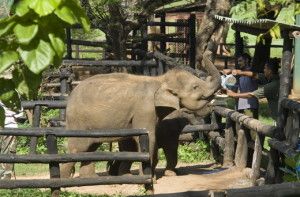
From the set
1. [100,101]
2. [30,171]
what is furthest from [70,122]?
[30,171]

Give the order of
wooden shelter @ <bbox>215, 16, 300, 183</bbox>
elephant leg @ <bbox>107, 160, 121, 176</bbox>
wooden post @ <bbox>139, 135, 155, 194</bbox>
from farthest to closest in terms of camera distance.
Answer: elephant leg @ <bbox>107, 160, 121, 176</bbox>
wooden post @ <bbox>139, 135, 155, 194</bbox>
wooden shelter @ <bbox>215, 16, 300, 183</bbox>

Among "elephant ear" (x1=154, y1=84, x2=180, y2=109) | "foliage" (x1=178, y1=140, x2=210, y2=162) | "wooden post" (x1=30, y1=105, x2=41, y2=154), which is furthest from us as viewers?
Result: "foliage" (x1=178, y1=140, x2=210, y2=162)

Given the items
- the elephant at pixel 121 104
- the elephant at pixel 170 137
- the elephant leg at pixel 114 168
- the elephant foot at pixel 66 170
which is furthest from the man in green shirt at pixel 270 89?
the elephant foot at pixel 66 170

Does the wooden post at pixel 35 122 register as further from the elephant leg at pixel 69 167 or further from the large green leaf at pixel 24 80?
the large green leaf at pixel 24 80

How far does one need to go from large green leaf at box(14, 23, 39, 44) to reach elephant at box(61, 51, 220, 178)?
24.6 ft

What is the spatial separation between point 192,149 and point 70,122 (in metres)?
3.47

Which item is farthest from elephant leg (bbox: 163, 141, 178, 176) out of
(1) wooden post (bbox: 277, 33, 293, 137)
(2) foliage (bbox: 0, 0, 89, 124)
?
(2) foliage (bbox: 0, 0, 89, 124)

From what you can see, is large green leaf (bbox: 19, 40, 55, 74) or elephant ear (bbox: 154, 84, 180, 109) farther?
elephant ear (bbox: 154, 84, 180, 109)

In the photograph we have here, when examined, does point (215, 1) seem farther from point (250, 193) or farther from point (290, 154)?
point (250, 193)

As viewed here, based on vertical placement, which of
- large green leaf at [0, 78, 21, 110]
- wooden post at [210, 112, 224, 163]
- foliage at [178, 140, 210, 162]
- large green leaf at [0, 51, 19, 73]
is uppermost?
large green leaf at [0, 51, 19, 73]

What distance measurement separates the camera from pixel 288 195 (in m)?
3.15

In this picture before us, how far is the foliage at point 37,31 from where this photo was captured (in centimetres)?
172

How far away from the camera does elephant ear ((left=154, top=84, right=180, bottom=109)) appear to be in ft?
30.5

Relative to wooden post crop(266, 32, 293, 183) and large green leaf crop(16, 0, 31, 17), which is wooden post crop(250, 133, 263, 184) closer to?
wooden post crop(266, 32, 293, 183)
